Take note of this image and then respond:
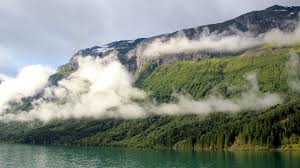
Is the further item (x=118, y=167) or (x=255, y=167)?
(x=118, y=167)

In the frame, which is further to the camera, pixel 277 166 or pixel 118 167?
pixel 118 167

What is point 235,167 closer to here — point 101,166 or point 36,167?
point 101,166

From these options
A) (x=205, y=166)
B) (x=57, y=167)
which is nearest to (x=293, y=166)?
(x=205, y=166)

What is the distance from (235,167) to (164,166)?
98.5 ft

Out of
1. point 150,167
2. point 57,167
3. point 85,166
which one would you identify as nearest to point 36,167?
point 57,167

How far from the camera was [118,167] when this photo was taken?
163875 millimetres

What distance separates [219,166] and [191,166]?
11.5 m

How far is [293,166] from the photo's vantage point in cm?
14925

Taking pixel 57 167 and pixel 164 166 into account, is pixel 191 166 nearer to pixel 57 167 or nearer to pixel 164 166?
pixel 164 166

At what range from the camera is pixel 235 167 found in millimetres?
153500

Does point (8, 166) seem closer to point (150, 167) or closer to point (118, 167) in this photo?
point (118, 167)

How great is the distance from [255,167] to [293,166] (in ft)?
45.2

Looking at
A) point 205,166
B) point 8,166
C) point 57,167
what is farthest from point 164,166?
point 8,166

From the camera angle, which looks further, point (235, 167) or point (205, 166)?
point (205, 166)
